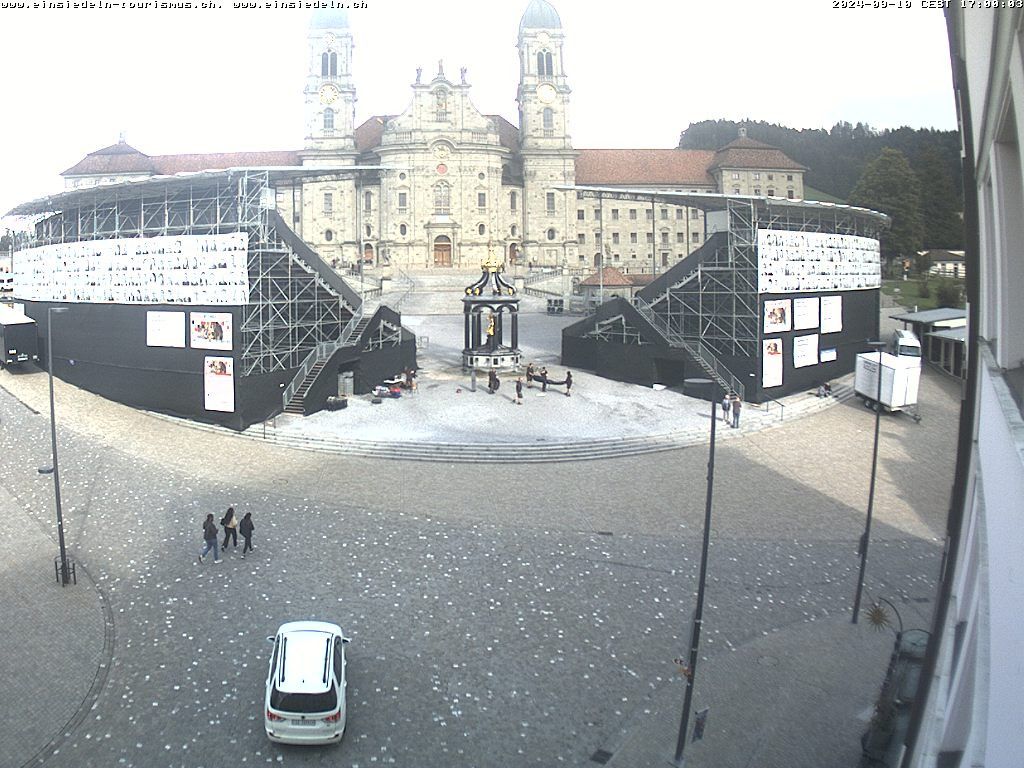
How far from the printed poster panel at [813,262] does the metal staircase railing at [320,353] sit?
60.9 feet

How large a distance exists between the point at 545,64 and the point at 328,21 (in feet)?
77.0

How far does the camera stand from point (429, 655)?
13984 mm

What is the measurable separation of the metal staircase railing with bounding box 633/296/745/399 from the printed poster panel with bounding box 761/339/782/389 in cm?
119

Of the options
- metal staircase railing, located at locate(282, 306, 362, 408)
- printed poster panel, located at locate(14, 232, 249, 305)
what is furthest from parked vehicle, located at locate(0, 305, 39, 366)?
metal staircase railing, located at locate(282, 306, 362, 408)

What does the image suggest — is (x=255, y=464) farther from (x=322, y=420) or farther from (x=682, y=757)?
(x=682, y=757)

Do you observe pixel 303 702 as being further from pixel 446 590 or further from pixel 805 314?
pixel 805 314

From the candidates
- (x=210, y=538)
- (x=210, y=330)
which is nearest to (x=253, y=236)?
(x=210, y=330)

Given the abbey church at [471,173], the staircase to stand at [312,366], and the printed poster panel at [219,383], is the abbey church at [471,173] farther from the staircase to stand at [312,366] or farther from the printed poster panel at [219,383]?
the printed poster panel at [219,383]

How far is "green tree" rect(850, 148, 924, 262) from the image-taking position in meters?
70.9

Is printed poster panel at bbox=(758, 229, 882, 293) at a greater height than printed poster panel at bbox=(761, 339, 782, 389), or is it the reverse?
printed poster panel at bbox=(758, 229, 882, 293)

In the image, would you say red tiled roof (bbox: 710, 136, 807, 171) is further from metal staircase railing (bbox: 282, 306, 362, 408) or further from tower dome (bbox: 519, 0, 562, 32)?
metal staircase railing (bbox: 282, 306, 362, 408)

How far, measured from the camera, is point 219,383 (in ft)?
101

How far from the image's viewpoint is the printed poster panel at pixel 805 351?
38.5m

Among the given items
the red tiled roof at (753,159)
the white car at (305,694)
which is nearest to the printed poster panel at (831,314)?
the white car at (305,694)
